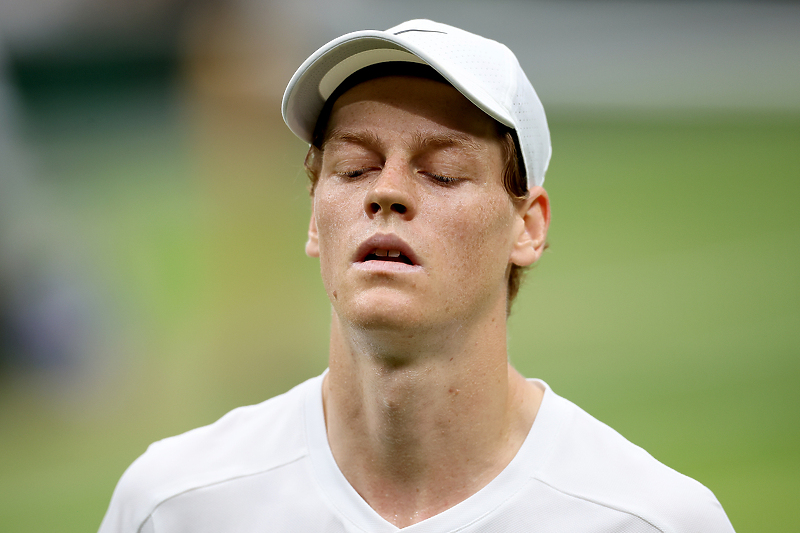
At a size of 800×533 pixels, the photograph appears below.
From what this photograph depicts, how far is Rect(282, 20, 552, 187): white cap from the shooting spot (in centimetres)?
147

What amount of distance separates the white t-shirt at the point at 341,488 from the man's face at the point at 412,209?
37 centimetres

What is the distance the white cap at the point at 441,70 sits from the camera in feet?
4.82

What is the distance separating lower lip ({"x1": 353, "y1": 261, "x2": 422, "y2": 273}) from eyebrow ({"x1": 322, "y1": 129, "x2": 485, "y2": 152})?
26 cm

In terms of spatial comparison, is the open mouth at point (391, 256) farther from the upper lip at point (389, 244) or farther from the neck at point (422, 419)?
the neck at point (422, 419)

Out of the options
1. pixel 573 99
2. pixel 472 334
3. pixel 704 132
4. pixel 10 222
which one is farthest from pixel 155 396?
pixel 704 132

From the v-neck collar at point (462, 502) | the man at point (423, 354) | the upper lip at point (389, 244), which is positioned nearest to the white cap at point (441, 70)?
the man at point (423, 354)

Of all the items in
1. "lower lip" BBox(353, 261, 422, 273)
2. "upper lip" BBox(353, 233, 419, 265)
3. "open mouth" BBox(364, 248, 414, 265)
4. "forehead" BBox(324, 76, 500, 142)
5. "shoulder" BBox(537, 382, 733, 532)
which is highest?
"forehead" BBox(324, 76, 500, 142)

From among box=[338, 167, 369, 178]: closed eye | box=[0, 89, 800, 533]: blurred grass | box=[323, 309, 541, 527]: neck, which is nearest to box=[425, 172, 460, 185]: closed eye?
box=[338, 167, 369, 178]: closed eye

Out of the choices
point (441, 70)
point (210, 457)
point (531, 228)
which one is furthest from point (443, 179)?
point (210, 457)

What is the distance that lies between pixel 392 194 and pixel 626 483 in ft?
2.74

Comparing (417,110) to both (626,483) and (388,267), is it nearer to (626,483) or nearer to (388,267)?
(388,267)

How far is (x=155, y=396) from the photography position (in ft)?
16.2

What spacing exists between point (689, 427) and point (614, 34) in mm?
5803

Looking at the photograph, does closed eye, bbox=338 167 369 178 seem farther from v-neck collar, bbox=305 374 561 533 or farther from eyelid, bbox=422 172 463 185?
v-neck collar, bbox=305 374 561 533
